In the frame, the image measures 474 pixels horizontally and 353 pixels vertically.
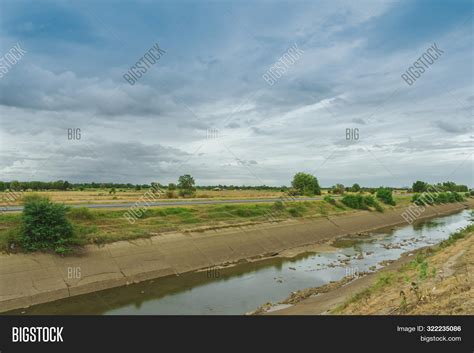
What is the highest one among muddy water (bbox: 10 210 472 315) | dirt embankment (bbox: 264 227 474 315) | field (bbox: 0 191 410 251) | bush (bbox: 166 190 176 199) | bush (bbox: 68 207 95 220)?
bush (bbox: 166 190 176 199)

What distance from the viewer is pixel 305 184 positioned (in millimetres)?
99562

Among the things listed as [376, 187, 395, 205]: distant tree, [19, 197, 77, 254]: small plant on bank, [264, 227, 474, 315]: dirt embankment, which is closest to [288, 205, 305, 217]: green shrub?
[264, 227, 474, 315]: dirt embankment

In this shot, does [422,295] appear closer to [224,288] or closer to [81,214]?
[224,288]

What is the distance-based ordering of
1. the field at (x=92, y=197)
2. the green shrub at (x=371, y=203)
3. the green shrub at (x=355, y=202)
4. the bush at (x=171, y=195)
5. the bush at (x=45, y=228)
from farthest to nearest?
the bush at (x=171, y=195)
the green shrub at (x=371, y=203)
the green shrub at (x=355, y=202)
the field at (x=92, y=197)
the bush at (x=45, y=228)

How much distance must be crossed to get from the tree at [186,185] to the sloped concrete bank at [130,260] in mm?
40321

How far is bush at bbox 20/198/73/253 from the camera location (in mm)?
18094

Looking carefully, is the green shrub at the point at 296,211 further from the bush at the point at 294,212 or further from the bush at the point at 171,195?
the bush at the point at 171,195

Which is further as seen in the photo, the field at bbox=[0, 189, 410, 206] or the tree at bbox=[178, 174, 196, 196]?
the tree at bbox=[178, 174, 196, 196]

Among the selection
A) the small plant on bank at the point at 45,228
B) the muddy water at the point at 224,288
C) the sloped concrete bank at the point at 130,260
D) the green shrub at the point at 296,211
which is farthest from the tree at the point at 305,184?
the small plant on bank at the point at 45,228

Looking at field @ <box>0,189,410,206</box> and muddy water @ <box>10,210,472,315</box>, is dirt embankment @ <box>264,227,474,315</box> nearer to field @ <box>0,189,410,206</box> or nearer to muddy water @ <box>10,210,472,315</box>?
muddy water @ <box>10,210,472,315</box>

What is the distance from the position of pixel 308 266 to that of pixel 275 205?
58.2ft

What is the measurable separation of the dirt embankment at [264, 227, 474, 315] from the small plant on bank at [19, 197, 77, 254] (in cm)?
1159

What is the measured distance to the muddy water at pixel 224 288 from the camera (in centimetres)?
1545
